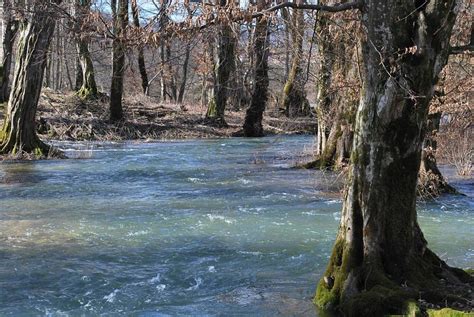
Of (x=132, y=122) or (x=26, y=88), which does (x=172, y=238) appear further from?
(x=132, y=122)

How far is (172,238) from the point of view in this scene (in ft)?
29.2

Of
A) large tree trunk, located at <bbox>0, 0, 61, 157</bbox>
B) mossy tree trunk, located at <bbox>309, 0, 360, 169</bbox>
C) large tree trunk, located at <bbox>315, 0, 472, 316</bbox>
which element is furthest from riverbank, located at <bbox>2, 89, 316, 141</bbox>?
large tree trunk, located at <bbox>315, 0, 472, 316</bbox>

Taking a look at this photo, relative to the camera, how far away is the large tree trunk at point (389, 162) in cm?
545

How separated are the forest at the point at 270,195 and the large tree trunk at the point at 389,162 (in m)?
0.01

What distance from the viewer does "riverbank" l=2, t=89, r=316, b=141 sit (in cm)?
2523

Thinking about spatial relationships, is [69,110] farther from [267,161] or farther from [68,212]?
[68,212]

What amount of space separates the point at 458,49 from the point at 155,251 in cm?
442

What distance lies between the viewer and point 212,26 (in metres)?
6.09

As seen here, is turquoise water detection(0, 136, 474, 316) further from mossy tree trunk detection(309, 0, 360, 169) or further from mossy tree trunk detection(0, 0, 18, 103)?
mossy tree trunk detection(0, 0, 18, 103)

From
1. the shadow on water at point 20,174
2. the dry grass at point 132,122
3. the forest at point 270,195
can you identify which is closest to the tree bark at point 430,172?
the forest at point 270,195

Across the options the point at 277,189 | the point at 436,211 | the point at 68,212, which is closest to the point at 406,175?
the point at 436,211

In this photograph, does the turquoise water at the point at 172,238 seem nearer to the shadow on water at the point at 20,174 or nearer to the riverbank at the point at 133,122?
the shadow on water at the point at 20,174

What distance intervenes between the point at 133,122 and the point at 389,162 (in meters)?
23.5

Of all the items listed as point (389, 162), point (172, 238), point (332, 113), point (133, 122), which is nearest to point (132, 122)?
point (133, 122)
